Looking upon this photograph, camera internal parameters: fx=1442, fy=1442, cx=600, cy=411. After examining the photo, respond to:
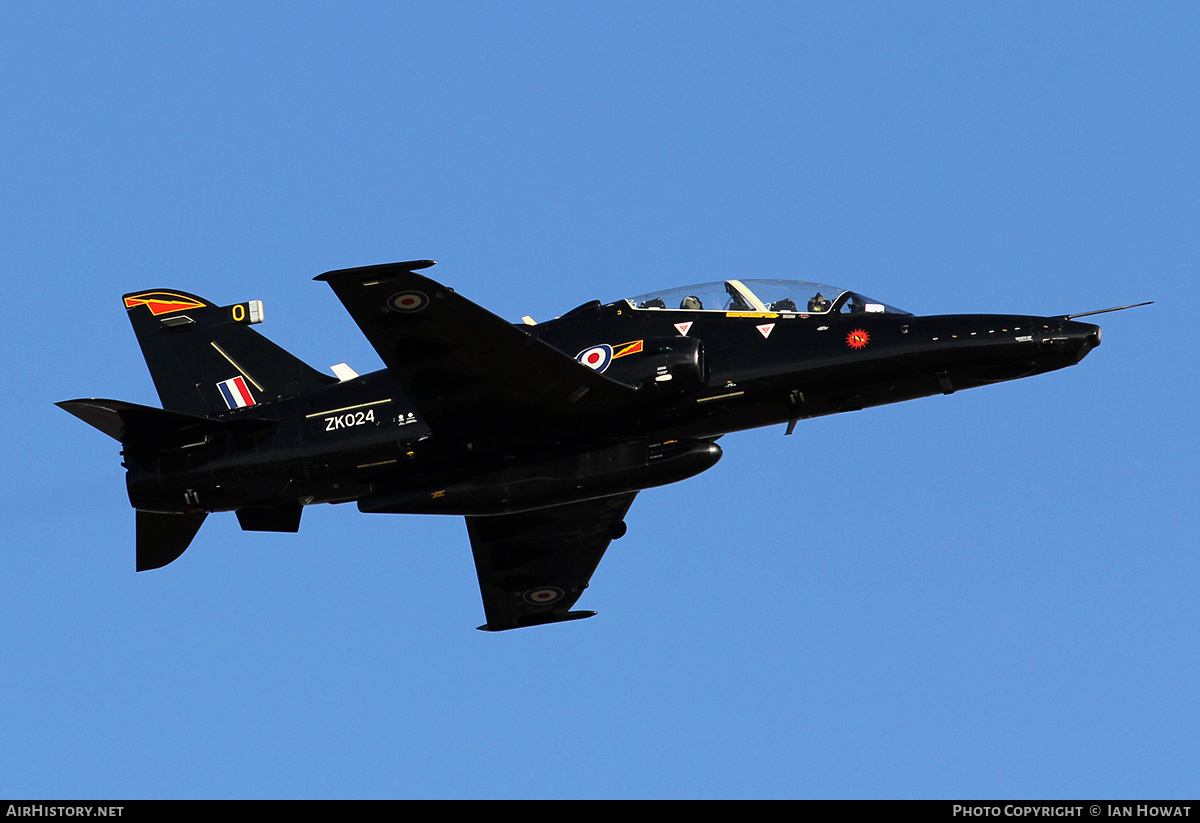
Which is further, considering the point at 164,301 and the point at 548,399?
the point at 164,301

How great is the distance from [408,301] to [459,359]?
4.84 feet

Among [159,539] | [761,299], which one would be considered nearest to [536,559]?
[159,539]

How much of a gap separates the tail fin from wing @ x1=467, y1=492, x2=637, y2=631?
523cm

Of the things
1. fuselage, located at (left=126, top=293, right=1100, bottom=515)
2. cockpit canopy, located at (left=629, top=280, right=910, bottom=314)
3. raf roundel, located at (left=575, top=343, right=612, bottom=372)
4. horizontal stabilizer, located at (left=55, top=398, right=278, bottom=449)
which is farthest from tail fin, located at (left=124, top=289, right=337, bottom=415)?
cockpit canopy, located at (left=629, top=280, right=910, bottom=314)

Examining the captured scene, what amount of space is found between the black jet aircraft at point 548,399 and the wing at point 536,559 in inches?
178

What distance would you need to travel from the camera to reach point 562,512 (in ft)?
98.1

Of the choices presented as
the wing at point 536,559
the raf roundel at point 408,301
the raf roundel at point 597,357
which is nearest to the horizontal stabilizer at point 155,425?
the raf roundel at point 408,301


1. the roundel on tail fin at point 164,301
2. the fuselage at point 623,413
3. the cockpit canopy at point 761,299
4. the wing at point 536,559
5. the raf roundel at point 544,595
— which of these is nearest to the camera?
the fuselage at point 623,413

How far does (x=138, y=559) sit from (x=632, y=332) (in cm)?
1025

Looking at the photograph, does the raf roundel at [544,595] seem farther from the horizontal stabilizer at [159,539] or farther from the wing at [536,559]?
the horizontal stabilizer at [159,539]

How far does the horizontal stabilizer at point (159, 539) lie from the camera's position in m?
26.9

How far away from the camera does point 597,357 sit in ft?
80.9

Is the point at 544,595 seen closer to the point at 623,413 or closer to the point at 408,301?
the point at 623,413
